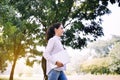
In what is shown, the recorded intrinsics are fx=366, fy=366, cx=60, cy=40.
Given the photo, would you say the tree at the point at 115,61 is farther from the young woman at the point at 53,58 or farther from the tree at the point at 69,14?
the young woman at the point at 53,58

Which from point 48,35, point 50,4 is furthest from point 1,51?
point 48,35

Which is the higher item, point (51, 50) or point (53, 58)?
point (51, 50)

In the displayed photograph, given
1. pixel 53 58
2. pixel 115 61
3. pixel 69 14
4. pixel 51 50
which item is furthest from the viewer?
pixel 115 61

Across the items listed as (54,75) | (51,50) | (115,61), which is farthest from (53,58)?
(115,61)

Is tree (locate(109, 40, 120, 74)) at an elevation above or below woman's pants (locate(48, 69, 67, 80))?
below

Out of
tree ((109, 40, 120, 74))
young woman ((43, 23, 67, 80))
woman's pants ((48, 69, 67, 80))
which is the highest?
young woman ((43, 23, 67, 80))

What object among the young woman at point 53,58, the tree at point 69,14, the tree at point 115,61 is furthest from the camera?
the tree at point 115,61

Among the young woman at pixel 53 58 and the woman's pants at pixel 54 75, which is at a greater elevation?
the young woman at pixel 53 58

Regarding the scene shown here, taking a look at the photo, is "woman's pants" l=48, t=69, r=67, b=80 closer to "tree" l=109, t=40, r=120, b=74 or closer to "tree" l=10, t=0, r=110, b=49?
"tree" l=10, t=0, r=110, b=49

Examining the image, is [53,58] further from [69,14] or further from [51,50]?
[69,14]

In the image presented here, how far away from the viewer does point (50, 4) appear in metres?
25.7

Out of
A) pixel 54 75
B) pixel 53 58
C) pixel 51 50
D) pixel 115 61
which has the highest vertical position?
pixel 51 50

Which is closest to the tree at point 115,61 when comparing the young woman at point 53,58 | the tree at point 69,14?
the tree at point 69,14

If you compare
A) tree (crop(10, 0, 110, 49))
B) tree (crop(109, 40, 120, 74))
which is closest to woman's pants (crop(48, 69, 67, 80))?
tree (crop(10, 0, 110, 49))
